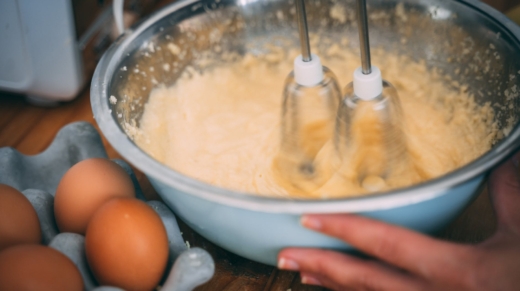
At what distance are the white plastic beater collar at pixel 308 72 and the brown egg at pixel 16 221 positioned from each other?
0.40 m

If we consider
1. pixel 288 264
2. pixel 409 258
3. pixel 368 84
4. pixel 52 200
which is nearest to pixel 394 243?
pixel 409 258

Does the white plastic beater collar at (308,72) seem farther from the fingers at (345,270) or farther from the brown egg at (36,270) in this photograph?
the brown egg at (36,270)

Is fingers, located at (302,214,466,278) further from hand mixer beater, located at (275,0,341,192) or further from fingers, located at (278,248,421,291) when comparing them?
hand mixer beater, located at (275,0,341,192)

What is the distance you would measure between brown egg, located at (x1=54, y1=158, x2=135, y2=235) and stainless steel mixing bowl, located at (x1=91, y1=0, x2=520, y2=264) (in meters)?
0.07

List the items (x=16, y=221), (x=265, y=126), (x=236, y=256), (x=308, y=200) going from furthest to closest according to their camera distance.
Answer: (x=265, y=126), (x=236, y=256), (x=16, y=221), (x=308, y=200)

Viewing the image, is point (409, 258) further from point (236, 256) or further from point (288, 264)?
point (236, 256)

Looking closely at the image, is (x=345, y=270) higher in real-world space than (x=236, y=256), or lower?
higher

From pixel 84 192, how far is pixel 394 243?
0.39 metres

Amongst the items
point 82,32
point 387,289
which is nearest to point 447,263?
point 387,289

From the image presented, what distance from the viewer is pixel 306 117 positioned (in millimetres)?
787

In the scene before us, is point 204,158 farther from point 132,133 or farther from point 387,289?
point 387,289

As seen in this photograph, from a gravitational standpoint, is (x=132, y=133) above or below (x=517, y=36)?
below

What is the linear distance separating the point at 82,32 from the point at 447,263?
0.81 meters

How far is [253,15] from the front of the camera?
0.90 m
